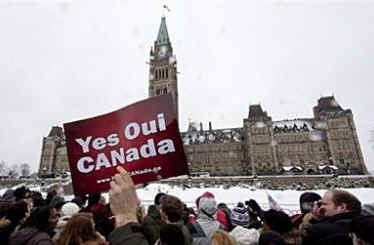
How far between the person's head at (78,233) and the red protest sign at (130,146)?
95 cm

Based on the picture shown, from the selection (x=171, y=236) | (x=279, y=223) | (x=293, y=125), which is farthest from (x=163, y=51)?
(x=171, y=236)

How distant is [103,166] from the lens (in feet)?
10.3

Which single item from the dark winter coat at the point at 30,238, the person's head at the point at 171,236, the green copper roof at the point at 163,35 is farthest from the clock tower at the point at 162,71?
the person's head at the point at 171,236

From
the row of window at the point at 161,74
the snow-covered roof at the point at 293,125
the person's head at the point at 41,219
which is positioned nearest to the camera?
the person's head at the point at 41,219

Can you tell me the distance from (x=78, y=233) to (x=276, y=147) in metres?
65.3

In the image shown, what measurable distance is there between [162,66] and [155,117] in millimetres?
79161

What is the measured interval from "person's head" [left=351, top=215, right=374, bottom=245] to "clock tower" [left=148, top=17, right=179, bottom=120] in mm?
72635

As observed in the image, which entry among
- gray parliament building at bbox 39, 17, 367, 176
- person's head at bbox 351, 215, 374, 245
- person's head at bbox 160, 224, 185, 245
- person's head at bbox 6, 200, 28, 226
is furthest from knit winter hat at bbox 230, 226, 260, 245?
gray parliament building at bbox 39, 17, 367, 176

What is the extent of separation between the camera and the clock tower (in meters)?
76.8

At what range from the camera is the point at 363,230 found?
1.67 m

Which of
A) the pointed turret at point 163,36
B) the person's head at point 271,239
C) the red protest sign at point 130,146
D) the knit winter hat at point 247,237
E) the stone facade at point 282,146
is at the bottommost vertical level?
the knit winter hat at point 247,237

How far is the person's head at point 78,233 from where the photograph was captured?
2.03m

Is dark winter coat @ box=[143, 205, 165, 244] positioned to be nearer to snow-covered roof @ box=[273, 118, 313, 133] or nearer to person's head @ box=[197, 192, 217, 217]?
person's head @ box=[197, 192, 217, 217]

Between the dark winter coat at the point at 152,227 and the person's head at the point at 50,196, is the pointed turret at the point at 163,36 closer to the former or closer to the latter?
the person's head at the point at 50,196
